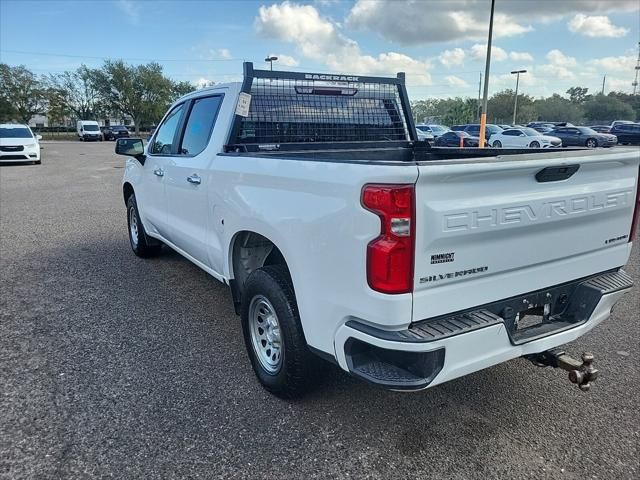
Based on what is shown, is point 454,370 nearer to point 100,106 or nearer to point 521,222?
point 521,222

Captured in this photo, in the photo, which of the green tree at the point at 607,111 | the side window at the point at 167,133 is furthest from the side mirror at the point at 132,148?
the green tree at the point at 607,111

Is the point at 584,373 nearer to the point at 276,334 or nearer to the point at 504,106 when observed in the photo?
the point at 276,334

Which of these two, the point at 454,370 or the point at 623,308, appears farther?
the point at 623,308

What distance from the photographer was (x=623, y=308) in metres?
4.65

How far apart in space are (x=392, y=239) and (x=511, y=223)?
64cm

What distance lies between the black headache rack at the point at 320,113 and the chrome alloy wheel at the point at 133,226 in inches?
109

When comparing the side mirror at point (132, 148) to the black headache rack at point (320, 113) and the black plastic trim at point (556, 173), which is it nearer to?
the black headache rack at point (320, 113)

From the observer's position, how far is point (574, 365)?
2715 millimetres

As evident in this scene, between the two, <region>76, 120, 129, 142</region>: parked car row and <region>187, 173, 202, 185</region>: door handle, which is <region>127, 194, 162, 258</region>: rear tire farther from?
<region>76, 120, 129, 142</region>: parked car row

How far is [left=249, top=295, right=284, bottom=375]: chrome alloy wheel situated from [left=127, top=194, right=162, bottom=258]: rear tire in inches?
126

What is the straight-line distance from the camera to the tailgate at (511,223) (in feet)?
7.10

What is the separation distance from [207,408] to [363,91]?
3098 mm

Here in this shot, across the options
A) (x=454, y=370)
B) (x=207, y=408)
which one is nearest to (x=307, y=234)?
(x=454, y=370)

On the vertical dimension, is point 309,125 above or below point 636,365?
above
